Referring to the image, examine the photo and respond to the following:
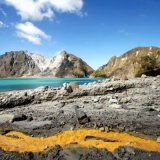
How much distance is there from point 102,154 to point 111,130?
3.51m

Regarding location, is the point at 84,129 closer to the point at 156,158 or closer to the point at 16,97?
the point at 156,158

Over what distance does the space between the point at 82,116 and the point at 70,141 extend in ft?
8.57

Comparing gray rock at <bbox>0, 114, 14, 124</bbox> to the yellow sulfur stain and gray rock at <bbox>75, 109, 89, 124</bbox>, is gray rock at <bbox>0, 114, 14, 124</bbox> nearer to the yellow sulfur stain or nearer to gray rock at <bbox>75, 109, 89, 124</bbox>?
the yellow sulfur stain

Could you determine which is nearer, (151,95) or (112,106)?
(112,106)

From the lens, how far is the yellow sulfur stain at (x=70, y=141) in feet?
35.0

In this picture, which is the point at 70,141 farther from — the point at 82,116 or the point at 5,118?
the point at 5,118

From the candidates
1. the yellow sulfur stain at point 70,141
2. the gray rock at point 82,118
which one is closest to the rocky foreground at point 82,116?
the gray rock at point 82,118

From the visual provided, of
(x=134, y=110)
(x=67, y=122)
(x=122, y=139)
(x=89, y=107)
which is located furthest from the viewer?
(x=89, y=107)

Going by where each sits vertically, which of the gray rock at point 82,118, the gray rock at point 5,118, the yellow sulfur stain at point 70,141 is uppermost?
the gray rock at point 82,118

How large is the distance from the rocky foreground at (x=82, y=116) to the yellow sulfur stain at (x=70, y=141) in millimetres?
461

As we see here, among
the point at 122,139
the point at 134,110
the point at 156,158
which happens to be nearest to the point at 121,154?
the point at 156,158

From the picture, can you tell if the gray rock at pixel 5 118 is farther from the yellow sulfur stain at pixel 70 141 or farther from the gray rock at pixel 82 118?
the gray rock at pixel 82 118

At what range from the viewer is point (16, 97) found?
19.6 metres

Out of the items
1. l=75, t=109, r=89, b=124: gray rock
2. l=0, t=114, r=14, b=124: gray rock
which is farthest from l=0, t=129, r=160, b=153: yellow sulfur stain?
l=0, t=114, r=14, b=124: gray rock
